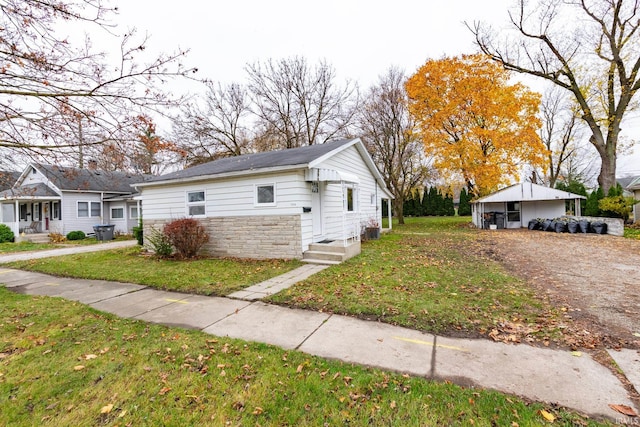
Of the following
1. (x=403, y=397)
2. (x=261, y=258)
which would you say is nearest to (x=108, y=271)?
(x=261, y=258)

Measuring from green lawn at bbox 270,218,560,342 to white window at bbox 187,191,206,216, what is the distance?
5800 mm

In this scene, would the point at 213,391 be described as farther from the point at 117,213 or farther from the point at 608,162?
the point at 608,162

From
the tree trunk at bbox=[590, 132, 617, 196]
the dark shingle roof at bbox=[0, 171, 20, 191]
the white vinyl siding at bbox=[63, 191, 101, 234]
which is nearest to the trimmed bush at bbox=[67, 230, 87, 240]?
the white vinyl siding at bbox=[63, 191, 101, 234]

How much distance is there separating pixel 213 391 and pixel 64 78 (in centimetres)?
533

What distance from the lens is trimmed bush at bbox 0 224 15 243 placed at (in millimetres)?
18078

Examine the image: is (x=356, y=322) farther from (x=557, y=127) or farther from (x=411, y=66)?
(x=557, y=127)

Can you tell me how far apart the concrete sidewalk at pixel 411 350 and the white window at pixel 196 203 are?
5.56 meters

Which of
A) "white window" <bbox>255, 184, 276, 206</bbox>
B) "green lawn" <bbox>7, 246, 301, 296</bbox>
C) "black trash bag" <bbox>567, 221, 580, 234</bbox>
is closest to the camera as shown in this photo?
"green lawn" <bbox>7, 246, 301, 296</bbox>

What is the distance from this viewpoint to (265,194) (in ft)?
30.3

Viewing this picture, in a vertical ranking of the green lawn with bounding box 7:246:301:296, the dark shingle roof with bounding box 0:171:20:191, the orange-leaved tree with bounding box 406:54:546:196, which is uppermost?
the orange-leaved tree with bounding box 406:54:546:196

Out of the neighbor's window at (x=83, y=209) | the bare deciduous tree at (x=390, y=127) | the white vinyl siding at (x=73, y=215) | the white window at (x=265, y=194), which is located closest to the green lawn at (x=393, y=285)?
the white window at (x=265, y=194)

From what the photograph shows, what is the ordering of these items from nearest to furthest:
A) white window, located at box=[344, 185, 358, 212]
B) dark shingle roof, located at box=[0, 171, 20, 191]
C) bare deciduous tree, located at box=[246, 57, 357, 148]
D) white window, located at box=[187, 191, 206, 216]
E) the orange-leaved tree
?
dark shingle roof, located at box=[0, 171, 20, 191], white window, located at box=[187, 191, 206, 216], white window, located at box=[344, 185, 358, 212], the orange-leaved tree, bare deciduous tree, located at box=[246, 57, 357, 148]

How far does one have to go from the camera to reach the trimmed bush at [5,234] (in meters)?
18.1

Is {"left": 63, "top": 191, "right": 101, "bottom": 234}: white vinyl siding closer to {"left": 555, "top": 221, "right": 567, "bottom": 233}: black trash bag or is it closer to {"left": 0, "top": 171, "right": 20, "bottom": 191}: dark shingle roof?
{"left": 0, "top": 171, "right": 20, "bottom": 191}: dark shingle roof
